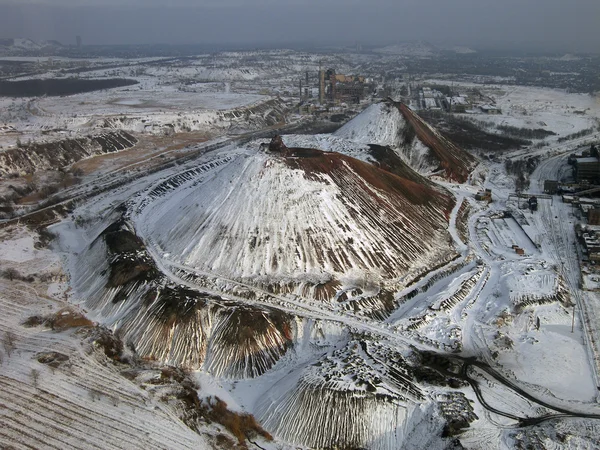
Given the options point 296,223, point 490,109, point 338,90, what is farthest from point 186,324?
point 338,90

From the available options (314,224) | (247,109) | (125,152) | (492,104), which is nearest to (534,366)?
(314,224)

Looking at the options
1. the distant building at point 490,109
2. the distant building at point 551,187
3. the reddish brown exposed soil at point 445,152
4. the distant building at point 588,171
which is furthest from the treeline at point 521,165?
the distant building at point 490,109

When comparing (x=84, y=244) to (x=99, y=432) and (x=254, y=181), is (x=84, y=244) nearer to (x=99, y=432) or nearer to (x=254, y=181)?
(x=254, y=181)

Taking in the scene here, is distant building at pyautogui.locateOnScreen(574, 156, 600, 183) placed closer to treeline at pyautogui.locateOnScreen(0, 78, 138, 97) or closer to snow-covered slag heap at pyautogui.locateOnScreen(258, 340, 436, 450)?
snow-covered slag heap at pyautogui.locateOnScreen(258, 340, 436, 450)

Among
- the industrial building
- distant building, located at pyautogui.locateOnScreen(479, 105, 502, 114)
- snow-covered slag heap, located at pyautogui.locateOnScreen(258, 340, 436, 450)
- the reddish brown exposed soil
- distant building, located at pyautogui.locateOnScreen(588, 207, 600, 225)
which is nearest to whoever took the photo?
snow-covered slag heap, located at pyautogui.locateOnScreen(258, 340, 436, 450)

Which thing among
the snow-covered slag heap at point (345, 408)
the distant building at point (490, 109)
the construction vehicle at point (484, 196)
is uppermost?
Answer: the distant building at point (490, 109)

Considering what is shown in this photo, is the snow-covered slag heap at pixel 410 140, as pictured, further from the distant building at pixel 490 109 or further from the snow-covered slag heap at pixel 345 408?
the distant building at pixel 490 109

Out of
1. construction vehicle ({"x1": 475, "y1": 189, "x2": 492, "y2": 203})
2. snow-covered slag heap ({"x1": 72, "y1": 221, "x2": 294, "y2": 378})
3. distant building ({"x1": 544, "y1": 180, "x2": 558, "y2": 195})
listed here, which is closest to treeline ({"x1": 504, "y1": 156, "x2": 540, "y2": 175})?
distant building ({"x1": 544, "y1": 180, "x2": 558, "y2": 195})

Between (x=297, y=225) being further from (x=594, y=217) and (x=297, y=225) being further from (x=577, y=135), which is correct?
(x=577, y=135)
